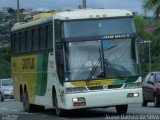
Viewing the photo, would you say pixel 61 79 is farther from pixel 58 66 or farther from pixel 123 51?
pixel 123 51

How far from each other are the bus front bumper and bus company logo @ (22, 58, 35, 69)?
5325 millimetres

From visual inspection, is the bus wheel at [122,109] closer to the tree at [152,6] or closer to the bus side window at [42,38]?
the bus side window at [42,38]

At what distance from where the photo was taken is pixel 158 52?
284 ft

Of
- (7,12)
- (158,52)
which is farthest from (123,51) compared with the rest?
(158,52)

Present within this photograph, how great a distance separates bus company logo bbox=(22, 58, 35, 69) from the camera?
80.1 feet

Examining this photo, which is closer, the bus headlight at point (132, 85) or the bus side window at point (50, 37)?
the bus headlight at point (132, 85)

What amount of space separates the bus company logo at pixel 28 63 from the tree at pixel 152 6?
4.75m

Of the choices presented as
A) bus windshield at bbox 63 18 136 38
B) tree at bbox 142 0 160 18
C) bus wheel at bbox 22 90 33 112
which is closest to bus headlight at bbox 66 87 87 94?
bus windshield at bbox 63 18 136 38

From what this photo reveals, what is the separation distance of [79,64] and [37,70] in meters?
4.69

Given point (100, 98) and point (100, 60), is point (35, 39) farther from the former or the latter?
point (100, 98)

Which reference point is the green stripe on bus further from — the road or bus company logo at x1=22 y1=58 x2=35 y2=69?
the road

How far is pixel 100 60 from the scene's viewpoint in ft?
64.2

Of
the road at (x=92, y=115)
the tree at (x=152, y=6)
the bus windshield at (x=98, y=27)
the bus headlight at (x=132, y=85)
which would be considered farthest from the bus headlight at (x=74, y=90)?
the tree at (x=152, y=6)

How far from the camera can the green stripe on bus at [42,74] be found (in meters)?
22.5
